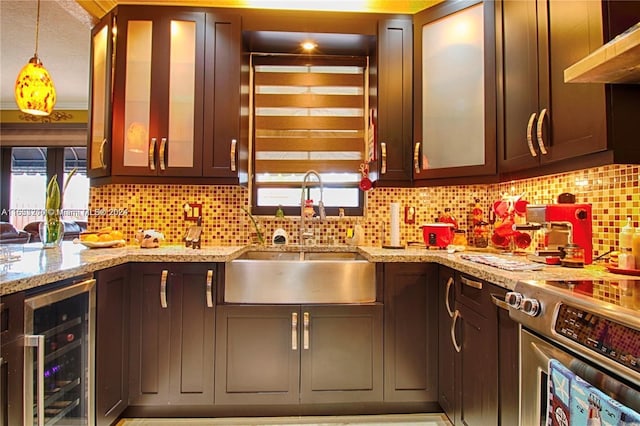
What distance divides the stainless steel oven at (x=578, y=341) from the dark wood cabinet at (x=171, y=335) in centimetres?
147

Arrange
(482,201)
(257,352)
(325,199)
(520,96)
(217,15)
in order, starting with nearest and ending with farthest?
(520,96), (257,352), (217,15), (482,201), (325,199)

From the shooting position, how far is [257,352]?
1828 millimetres

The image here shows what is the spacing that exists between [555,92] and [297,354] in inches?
70.0

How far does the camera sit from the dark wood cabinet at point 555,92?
1.20 metres

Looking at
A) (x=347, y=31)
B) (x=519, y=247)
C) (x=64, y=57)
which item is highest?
(x=64, y=57)

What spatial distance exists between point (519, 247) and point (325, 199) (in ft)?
4.55

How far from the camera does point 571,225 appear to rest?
1484 mm

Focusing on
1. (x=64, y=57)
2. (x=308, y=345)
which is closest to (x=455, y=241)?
(x=308, y=345)

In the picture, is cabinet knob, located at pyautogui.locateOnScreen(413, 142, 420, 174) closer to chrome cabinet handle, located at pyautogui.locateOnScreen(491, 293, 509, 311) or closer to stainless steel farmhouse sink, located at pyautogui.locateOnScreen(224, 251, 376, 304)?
stainless steel farmhouse sink, located at pyautogui.locateOnScreen(224, 251, 376, 304)

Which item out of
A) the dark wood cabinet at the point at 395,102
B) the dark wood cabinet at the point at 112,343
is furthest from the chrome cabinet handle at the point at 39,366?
the dark wood cabinet at the point at 395,102

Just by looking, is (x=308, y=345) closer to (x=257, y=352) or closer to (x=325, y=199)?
(x=257, y=352)

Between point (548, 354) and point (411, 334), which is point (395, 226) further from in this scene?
point (548, 354)

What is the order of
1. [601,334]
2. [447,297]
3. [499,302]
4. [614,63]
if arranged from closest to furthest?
[601,334] < [614,63] < [499,302] < [447,297]

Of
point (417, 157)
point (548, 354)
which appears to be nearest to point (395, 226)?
point (417, 157)
